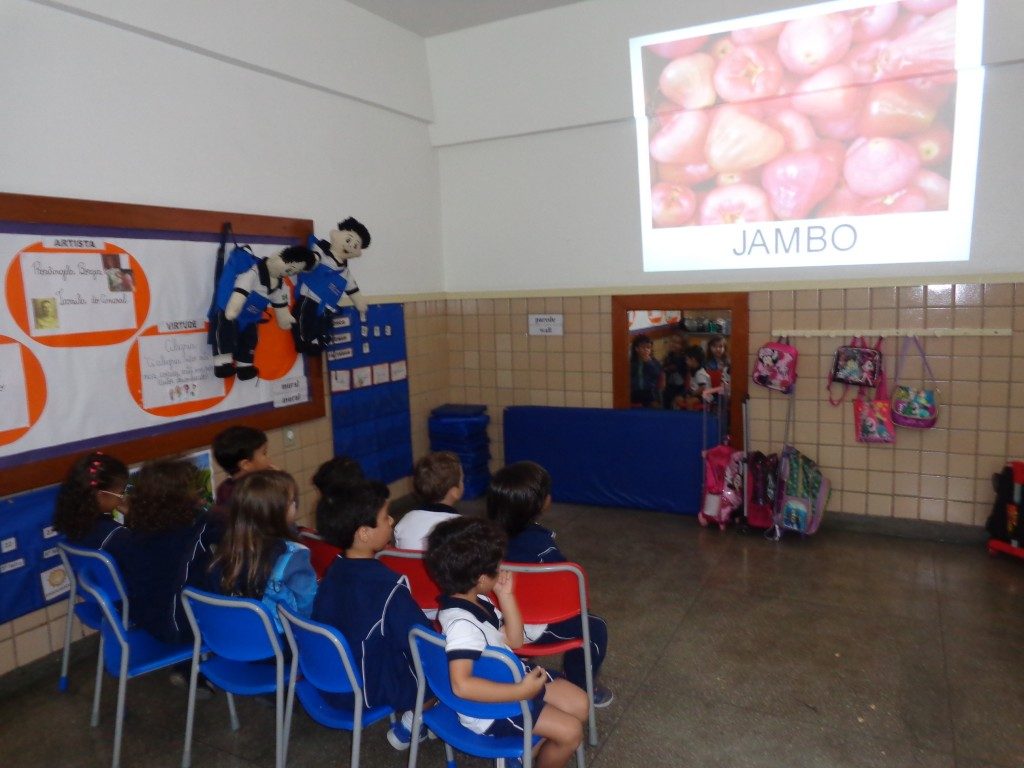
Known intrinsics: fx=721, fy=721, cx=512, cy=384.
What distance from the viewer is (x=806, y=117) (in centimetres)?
432

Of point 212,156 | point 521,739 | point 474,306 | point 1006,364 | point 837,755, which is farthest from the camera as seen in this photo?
point 474,306

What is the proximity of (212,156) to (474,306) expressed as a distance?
239 cm

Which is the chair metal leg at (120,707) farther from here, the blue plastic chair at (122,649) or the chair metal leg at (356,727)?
the chair metal leg at (356,727)

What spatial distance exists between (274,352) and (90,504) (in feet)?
5.04

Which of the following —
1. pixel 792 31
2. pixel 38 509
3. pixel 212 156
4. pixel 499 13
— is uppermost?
pixel 499 13

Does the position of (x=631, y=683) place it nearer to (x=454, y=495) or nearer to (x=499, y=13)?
(x=454, y=495)

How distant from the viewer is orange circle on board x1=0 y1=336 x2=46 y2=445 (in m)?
2.95

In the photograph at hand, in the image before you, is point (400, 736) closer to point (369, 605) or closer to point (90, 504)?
point (369, 605)

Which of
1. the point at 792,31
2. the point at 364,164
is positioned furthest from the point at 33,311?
the point at 792,31

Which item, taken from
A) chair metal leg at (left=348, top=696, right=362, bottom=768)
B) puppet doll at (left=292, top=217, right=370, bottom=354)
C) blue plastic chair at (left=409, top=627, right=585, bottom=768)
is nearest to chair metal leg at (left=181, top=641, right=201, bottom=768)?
chair metal leg at (left=348, top=696, right=362, bottom=768)

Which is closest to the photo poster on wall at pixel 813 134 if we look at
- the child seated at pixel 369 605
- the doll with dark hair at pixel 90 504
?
the child seated at pixel 369 605

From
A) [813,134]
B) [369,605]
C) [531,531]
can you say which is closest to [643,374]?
[813,134]

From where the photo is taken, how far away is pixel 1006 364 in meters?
4.08

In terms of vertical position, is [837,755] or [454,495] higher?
[454,495]
